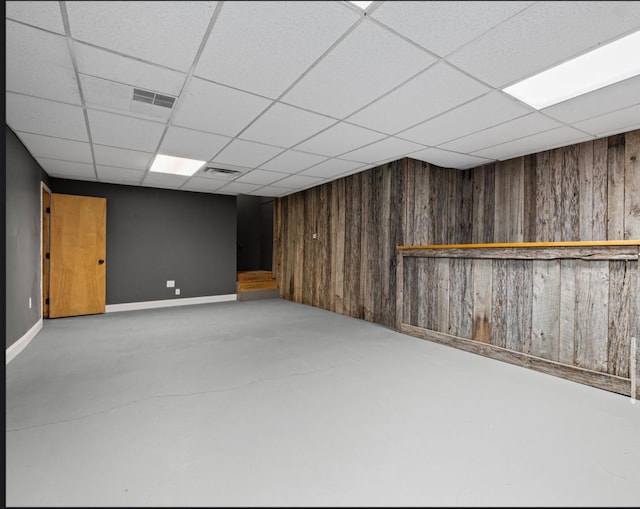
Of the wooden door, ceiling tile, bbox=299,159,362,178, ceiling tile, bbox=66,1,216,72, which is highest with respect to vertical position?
ceiling tile, bbox=299,159,362,178

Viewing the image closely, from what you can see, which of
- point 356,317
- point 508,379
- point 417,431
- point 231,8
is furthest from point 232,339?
point 231,8

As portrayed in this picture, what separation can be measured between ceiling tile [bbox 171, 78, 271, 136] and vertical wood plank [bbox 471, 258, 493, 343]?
261 cm

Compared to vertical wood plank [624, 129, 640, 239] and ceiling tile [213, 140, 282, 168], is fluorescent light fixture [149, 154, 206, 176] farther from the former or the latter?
vertical wood plank [624, 129, 640, 239]

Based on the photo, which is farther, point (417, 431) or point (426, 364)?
point (426, 364)

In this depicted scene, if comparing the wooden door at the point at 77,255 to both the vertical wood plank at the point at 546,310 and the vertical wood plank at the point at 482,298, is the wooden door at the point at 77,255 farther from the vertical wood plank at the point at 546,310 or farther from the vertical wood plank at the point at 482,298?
the vertical wood plank at the point at 546,310

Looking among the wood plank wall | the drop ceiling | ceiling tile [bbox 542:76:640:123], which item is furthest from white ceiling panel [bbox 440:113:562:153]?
the wood plank wall

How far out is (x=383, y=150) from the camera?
3.98 metres

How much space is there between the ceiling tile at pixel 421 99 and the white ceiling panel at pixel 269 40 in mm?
788

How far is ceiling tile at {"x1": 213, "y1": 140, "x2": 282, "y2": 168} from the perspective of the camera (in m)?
3.75

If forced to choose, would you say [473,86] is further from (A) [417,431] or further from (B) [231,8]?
(A) [417,431]

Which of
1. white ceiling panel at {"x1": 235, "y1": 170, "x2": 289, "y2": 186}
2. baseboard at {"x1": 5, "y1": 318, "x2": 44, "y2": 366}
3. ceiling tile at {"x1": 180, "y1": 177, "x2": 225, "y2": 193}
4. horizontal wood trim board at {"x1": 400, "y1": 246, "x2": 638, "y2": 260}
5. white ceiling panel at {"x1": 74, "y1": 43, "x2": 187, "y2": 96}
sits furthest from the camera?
ceiling tile at {"x1": 180, "y1": 177, "x2": 225, "y2": 193}

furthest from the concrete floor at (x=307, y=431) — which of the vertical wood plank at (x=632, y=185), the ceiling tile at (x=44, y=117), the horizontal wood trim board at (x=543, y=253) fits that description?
the ceiling tile at (x=44, y=117)

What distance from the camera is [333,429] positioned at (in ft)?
6.26

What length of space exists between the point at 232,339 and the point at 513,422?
287 cm
